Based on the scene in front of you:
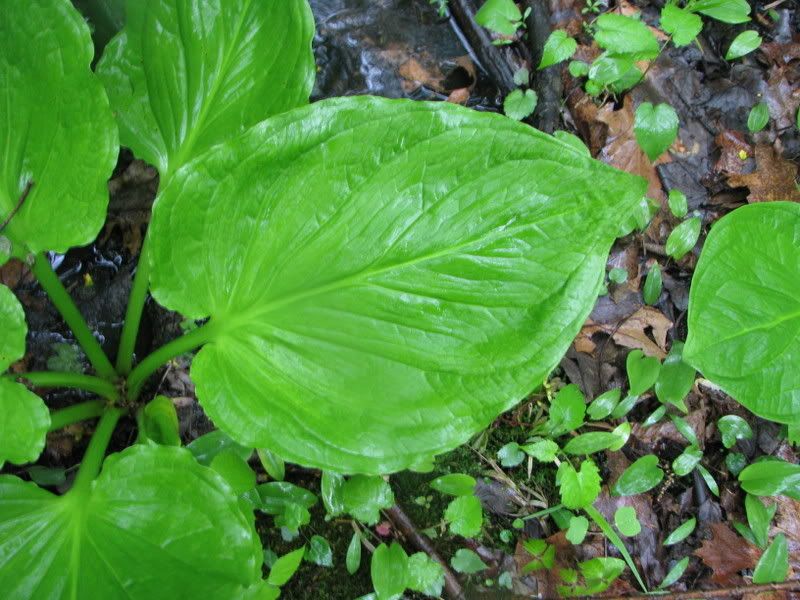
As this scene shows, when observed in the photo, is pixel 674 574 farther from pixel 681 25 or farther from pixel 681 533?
pixel 681 25

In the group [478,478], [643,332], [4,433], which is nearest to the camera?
[4,433]

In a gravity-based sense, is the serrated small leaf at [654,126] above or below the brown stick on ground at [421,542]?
above

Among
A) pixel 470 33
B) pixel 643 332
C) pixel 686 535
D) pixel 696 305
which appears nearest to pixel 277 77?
pixel 470 33

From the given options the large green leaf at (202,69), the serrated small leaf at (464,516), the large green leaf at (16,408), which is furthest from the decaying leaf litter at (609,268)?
the large green leaf at (16,408)

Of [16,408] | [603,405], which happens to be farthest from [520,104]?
[16,408]

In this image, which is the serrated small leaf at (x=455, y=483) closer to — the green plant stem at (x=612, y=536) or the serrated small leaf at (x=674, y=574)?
the green plant stem at (x=612, y=536)

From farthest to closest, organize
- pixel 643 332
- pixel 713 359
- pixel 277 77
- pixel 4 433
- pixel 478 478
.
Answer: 1. pixel 643 332
2. pixel 478 478
3. pixel 713 359
4. pixel 277 77
5. pixel 4 433

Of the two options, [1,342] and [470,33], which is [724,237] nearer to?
[470,33]

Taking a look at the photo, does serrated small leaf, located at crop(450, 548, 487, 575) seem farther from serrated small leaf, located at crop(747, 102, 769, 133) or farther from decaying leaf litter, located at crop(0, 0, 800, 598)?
serrated small leaf, located at crop(747, 102, 769, 133)
